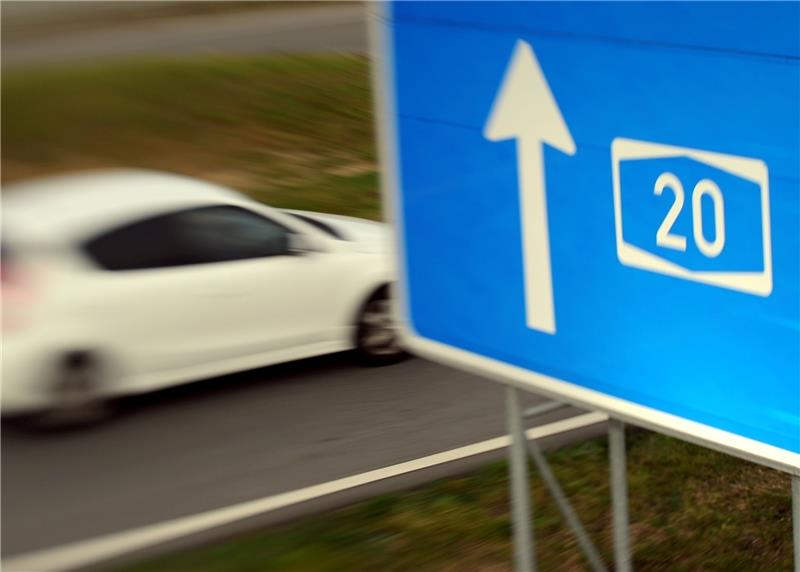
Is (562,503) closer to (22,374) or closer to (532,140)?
(532,140)

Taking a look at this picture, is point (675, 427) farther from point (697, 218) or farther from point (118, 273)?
point (118, 273)

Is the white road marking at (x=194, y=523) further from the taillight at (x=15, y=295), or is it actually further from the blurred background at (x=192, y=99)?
the blurred background at (x=192, y=99)

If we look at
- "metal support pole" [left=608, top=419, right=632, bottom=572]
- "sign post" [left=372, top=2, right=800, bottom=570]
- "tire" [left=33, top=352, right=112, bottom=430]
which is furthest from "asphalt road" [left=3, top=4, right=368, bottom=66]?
"metal support pole" [left=608, top=419, right=632, bottom=572]

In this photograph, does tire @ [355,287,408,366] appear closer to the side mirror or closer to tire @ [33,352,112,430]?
the side mirror

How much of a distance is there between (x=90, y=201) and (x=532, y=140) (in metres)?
4.00

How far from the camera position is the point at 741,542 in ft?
19.1

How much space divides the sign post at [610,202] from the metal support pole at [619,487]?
621 millimetres

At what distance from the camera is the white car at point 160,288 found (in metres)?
6.84

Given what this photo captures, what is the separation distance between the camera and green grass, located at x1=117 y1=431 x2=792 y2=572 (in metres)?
5.52

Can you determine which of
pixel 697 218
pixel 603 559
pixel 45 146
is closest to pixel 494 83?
pixel 697 218

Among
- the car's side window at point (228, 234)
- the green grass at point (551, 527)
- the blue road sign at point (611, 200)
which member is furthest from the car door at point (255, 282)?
the blue road sign at point (611, 200)

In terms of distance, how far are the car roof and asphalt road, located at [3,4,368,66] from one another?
11.3 feet

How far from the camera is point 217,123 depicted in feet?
45.4

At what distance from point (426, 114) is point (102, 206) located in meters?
3.53
